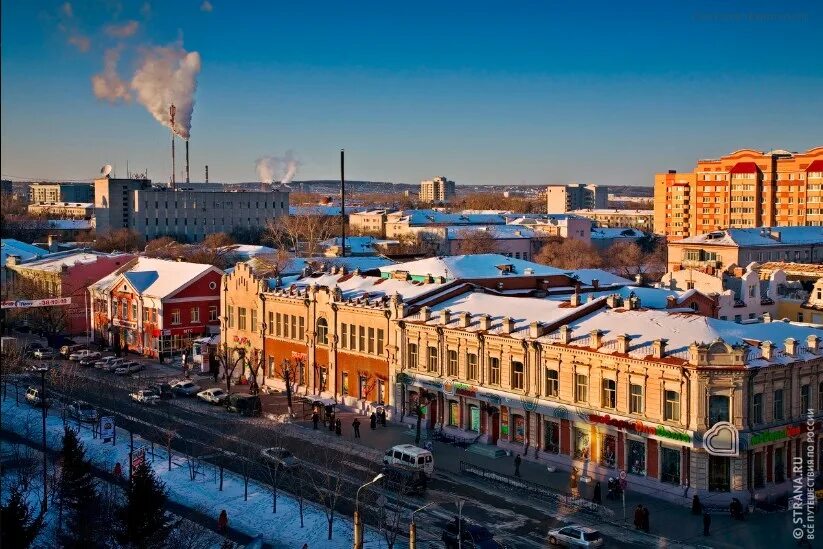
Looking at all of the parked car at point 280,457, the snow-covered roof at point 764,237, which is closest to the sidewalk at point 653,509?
the parked car at point 280,457

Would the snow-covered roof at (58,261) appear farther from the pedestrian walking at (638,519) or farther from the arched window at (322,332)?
the pedestrian walking at (638,519)

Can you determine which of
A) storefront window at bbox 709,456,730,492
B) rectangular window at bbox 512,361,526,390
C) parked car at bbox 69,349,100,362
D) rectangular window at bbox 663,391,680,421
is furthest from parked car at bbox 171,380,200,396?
storefront window at bbox 709,456,730,492

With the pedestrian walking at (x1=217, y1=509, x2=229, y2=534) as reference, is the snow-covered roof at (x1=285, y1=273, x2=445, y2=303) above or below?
above

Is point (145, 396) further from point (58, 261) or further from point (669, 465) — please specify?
point (58, 261)

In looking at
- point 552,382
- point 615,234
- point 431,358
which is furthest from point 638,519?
point 615,234

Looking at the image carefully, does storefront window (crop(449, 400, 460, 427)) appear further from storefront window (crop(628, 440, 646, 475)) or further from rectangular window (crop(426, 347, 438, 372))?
storefront window (crop(628, 440, 646, 475))

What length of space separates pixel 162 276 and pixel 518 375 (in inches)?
1425

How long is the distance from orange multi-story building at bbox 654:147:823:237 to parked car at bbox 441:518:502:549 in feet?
404

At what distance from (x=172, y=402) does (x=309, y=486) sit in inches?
713

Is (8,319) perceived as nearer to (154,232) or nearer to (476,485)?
(476,485)

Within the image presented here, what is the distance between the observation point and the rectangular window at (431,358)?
4675 cm

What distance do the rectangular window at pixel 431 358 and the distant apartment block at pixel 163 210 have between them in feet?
342

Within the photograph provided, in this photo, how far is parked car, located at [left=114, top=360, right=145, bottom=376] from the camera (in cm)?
6197

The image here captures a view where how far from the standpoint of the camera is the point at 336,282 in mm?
57656
